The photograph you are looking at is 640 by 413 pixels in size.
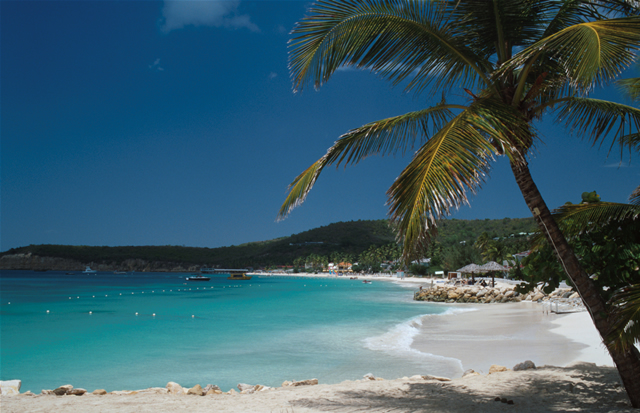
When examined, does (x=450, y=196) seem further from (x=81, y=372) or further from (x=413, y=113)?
(x=81, y=372)

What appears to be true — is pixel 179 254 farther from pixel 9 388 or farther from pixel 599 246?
pixel 599 246

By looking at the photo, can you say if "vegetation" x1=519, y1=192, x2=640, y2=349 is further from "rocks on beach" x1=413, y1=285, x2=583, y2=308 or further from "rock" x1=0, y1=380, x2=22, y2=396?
"rocks on beach" x1=413, y1=285, x2=583, y2=308

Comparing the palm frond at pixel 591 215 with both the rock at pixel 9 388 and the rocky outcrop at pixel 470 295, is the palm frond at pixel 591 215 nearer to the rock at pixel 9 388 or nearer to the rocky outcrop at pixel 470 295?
the rock at pixel 9 388

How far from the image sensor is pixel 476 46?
4535 mm

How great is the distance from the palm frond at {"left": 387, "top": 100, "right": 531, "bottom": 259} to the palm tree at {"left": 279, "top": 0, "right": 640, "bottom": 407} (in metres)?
0.01

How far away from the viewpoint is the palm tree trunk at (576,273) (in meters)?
3.97

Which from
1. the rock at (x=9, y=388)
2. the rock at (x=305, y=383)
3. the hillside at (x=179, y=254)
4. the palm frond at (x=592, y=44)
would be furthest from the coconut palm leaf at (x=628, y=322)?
the hillside at (x=179, y=254)

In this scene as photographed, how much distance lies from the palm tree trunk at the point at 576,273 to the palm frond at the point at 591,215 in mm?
975

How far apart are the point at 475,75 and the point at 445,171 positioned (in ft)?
7.84

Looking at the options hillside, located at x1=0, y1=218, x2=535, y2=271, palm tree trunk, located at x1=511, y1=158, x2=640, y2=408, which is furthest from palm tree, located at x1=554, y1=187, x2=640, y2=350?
hillside, located at x1=0, y1=218, x2=535, y2=271

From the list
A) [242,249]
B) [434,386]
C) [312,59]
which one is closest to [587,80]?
[312,59]

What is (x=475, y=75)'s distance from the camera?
4.92 meters

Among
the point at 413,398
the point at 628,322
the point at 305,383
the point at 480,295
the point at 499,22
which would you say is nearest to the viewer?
the point at 628,322

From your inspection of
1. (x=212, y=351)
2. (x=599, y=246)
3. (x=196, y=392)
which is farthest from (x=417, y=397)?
(x=212, y=351)
